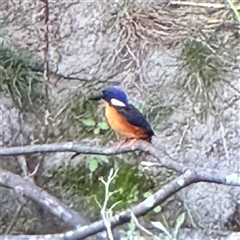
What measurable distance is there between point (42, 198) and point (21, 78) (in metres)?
0.53

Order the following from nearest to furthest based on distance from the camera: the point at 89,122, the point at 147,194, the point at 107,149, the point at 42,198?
the point at 107,149, the point at 42,198, the point at 147,194, the point at 89,122

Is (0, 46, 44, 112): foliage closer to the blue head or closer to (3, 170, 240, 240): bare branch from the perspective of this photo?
the blue head

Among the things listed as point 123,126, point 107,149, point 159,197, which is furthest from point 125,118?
point 159,197

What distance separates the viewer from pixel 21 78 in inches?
119

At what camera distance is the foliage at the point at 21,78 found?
9.90 feet

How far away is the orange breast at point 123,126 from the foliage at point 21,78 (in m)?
0.67

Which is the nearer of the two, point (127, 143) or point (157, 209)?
point (127, 143)

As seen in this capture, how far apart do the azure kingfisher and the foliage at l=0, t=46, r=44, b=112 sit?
2.11ft

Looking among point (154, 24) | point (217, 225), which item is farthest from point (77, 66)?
point (217, 225)

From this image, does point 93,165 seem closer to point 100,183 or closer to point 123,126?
point 100,183

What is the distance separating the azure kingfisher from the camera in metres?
2.37

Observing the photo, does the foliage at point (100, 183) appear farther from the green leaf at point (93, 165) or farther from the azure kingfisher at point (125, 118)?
the azure kingfisher at point (125, 118)

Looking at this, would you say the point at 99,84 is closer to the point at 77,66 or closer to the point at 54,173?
the point at 77,66

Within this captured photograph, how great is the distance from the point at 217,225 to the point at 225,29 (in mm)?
726
